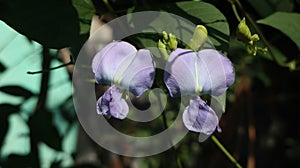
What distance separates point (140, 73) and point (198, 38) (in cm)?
10

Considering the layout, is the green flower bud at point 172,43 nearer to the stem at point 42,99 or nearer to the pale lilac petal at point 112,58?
the pale lilac petal at point 112,58

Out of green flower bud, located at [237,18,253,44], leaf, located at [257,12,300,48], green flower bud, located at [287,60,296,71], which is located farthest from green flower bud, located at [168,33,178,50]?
green flower bud, located at [287,60,296,71]

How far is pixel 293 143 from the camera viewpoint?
2184mm

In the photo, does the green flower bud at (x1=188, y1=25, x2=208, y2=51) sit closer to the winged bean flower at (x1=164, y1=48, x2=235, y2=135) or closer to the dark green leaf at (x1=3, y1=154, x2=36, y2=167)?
the winged bean flower at (x1=164, y1=48, x2=235, y2=135)

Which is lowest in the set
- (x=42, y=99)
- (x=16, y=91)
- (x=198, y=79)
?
(x=42, y=99)

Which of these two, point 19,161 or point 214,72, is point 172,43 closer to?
point 214,72

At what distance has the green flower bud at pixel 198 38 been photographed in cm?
82

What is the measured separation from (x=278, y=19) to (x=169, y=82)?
379 millimetres

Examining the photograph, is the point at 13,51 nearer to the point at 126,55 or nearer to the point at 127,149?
the point at 127,149

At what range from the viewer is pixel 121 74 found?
793 mm

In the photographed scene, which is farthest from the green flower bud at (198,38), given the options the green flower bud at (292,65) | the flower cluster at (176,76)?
the green flower bud at (292,65)

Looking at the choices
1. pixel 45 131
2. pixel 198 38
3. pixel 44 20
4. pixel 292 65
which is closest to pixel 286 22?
pixel 292 65

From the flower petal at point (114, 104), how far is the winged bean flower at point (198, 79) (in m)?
0.06

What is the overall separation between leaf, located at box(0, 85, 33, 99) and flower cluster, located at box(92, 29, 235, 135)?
19.5 inches
